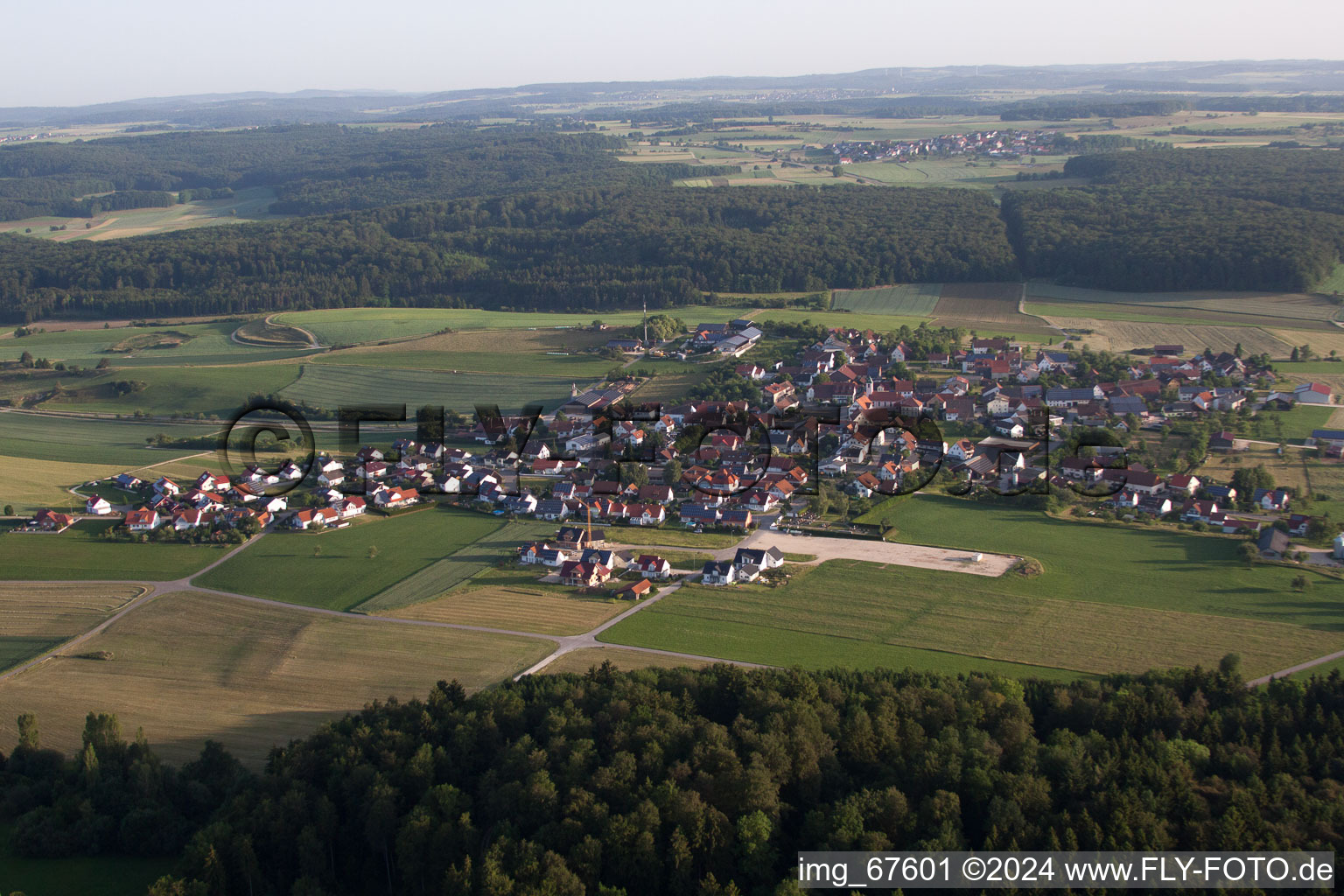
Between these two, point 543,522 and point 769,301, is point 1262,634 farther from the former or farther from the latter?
point 769,301

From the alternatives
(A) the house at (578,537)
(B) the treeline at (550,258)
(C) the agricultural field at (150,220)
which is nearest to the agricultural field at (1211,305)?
(B) the treeline at (550,258)

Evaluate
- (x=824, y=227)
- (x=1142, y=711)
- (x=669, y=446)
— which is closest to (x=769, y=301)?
(x=824, y=227)

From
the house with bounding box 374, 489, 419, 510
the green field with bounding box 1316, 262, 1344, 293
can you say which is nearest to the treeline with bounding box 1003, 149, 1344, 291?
the green field with bounding box 1316, 262, 1344, 293

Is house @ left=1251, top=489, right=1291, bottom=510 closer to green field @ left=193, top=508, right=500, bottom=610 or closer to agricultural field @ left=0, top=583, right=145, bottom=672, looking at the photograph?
green field @ left=193, top=508, right=500, bottom=610

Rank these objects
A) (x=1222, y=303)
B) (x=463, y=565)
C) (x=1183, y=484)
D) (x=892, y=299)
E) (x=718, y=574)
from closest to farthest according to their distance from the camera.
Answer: (x=718, y=574) < (x=463, y=565) < (x=1183, y=484) < (x=1222, y=303) < (x=892, y=299)

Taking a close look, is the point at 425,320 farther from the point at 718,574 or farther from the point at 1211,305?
the point at 1211,305

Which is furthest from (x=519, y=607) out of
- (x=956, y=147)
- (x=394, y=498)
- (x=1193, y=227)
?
(x=956, y=147)
